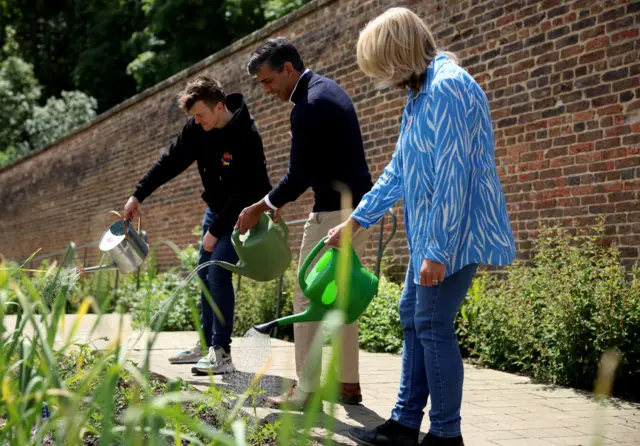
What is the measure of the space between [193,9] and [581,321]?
17.5 m

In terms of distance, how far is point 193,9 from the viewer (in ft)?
65.5

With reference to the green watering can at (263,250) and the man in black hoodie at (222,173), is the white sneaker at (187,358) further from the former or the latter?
the green watering can at (263,250)

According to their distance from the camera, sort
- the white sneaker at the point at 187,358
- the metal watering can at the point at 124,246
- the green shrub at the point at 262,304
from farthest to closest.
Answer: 1. the green shrub at the point at 262,304
2. the white sneaker at the point at 187,358
3. the metal watering can at the point at 124,246

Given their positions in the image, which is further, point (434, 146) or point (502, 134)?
point (502, 134)

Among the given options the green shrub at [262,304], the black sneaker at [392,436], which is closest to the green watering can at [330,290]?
the black sneaker at [392,436]

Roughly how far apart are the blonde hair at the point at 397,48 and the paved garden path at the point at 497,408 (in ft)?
3.53

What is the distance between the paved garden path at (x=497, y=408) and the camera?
10.1 ft

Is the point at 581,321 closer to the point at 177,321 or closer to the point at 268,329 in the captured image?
the point at 268,329

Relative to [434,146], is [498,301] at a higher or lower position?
lower

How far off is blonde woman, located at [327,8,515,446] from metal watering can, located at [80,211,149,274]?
1997 mm

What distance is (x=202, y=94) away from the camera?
4301mm

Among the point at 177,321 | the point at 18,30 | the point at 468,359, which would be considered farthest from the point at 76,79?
the point at 468,359

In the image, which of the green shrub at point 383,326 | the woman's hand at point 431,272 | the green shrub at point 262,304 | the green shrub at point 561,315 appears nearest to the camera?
the woman's hand at point 431,272

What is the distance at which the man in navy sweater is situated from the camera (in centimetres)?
348
